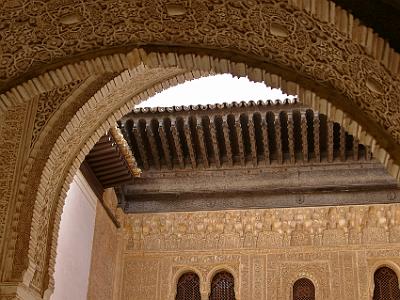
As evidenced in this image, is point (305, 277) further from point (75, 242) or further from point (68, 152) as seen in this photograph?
point (68, 152)

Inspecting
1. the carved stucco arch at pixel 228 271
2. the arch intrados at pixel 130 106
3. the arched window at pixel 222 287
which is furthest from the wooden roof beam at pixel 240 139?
the arch intrados at pixel 130 106

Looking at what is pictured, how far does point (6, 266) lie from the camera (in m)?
5.46

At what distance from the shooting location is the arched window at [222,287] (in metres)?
9.55

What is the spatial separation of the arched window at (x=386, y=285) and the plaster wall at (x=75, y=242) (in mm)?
3715

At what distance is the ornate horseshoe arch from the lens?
11.7ft

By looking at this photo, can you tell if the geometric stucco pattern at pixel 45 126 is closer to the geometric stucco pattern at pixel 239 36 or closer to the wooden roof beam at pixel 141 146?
the geometric stucco pattern at pixel 239 36

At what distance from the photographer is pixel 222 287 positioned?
962 cm

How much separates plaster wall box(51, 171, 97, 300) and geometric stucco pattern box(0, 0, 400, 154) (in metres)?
3.79

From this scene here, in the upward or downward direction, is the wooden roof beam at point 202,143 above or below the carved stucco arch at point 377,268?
above

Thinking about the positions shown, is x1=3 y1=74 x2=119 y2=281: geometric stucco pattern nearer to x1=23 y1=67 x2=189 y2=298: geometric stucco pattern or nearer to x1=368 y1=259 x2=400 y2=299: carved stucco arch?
x1=23 y1=67 x2=189 y2=298: geometric stucco pattern

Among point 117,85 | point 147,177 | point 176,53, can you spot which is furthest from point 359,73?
point 147,177

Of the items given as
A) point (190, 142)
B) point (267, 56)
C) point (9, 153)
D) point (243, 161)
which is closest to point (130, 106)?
point (9, 153)

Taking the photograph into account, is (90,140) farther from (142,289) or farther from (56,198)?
(142,289)

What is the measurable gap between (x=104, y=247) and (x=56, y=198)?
136 inches
